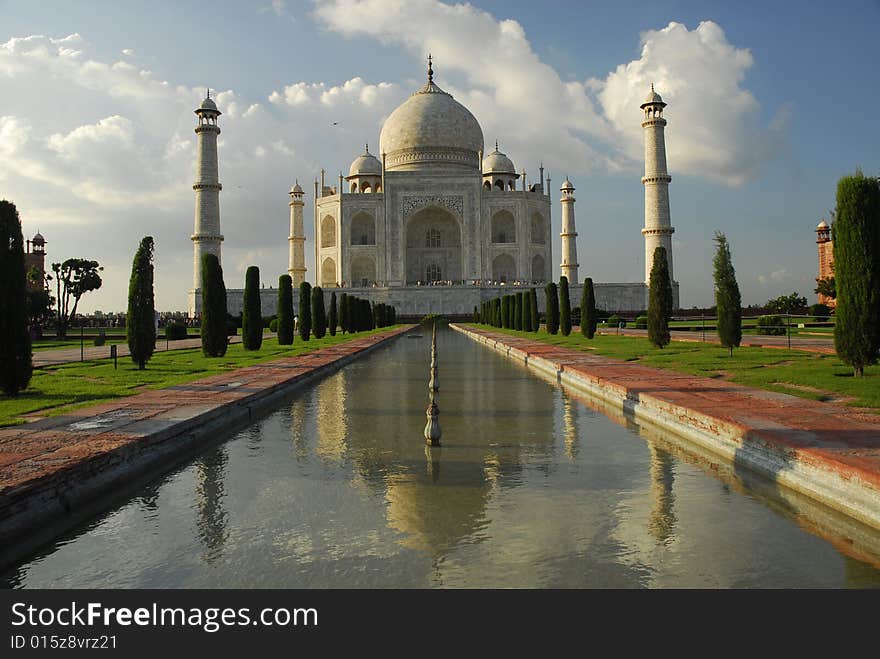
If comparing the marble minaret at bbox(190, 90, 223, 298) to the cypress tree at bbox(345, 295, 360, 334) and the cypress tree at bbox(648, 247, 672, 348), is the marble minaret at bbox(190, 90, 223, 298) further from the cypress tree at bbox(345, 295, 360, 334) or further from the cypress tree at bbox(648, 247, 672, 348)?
the cypress tree at bbox(648, 247, 672, 348)

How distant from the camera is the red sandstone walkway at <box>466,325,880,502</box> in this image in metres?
3.37

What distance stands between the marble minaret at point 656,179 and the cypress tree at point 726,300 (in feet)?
81.9

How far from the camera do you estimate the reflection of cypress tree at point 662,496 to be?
9.52 feet

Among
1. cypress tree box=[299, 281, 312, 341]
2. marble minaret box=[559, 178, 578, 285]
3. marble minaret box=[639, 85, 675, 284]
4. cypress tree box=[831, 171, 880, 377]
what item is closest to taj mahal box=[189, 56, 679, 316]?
marble minaret box=[559, 178, 578, 285]

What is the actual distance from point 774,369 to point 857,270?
140 cm

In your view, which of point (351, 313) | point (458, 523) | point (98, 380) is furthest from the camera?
point (351, 313)

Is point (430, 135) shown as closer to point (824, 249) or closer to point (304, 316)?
point (824, 249)

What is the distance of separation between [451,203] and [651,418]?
3987 centimetres

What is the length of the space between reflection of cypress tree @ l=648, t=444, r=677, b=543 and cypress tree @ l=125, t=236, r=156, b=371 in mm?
8104

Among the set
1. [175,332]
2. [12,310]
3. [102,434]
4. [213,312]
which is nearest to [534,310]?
[175,332]

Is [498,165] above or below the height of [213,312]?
above

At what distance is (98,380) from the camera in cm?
872

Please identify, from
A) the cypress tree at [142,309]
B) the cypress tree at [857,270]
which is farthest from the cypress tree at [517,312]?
the cypress tree at [857,270]
